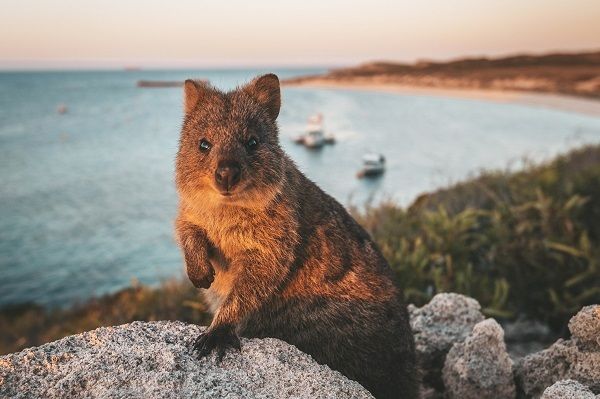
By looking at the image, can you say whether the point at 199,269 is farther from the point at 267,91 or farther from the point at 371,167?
the point at 371,167

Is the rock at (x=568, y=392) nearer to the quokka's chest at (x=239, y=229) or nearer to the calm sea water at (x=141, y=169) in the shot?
the quokka's chest at (x=239, y=229)

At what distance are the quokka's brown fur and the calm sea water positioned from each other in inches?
25.5

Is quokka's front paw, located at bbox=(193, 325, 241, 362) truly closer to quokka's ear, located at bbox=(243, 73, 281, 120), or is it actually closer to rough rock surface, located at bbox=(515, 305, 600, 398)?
quokka's ear, located at bbox=(243, 73, 281, 120)

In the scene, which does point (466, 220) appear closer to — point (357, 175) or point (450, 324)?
point (450, 324)

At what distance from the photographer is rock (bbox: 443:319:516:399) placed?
4734 mm

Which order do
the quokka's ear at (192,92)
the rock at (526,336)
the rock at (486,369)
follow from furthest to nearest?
Answer: the rock at (526,336)
the rock at (486,369)
the quokka's ear at (192,92)

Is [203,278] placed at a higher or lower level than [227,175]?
lower

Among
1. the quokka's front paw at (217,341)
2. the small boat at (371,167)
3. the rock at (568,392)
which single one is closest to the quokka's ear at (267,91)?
the quokka's front paw at (217,341)

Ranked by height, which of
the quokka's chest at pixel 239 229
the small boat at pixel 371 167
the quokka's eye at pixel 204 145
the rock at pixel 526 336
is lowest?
the small boat at pixel 371 167

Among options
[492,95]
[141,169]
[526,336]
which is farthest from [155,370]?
[492,95]

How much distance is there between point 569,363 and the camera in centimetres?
454

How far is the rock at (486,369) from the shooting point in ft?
15.5

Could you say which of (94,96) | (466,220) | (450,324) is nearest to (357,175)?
(466,220)

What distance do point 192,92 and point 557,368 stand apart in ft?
12.5
